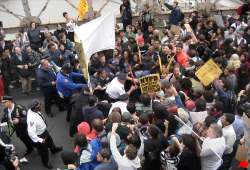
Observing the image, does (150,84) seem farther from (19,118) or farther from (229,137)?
(19,118)

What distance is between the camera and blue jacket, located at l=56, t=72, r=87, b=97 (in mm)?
11266

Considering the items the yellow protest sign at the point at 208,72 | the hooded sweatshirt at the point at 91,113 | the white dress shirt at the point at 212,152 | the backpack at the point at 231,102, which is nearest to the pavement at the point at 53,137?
the hooded sweatshirt at the point at 91,113

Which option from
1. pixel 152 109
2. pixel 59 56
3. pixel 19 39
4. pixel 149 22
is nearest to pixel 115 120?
pixel 152 109

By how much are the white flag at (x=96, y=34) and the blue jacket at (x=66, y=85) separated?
1.31 m

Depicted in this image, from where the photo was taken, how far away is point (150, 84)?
1015cm

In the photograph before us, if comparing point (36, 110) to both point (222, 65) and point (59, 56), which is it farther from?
point (222, 65)

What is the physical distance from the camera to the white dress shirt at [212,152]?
765 centimetres

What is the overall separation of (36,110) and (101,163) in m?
2.40

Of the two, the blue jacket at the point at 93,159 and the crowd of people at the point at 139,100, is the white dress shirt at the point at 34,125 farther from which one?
the blue jacket at the point at 93,159

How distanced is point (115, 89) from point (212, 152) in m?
3.44

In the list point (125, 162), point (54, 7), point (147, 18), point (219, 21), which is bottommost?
point (125, 162)

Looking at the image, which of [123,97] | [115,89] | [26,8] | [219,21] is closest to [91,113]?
[123,97]

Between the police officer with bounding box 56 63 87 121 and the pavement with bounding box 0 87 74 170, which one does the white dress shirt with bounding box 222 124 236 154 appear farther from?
the police officer with bounding box 56 63 87 121

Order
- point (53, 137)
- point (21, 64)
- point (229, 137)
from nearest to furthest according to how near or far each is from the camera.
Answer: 1. point (229, 137)
2. point (53, 137)
3. point (21, 64)
